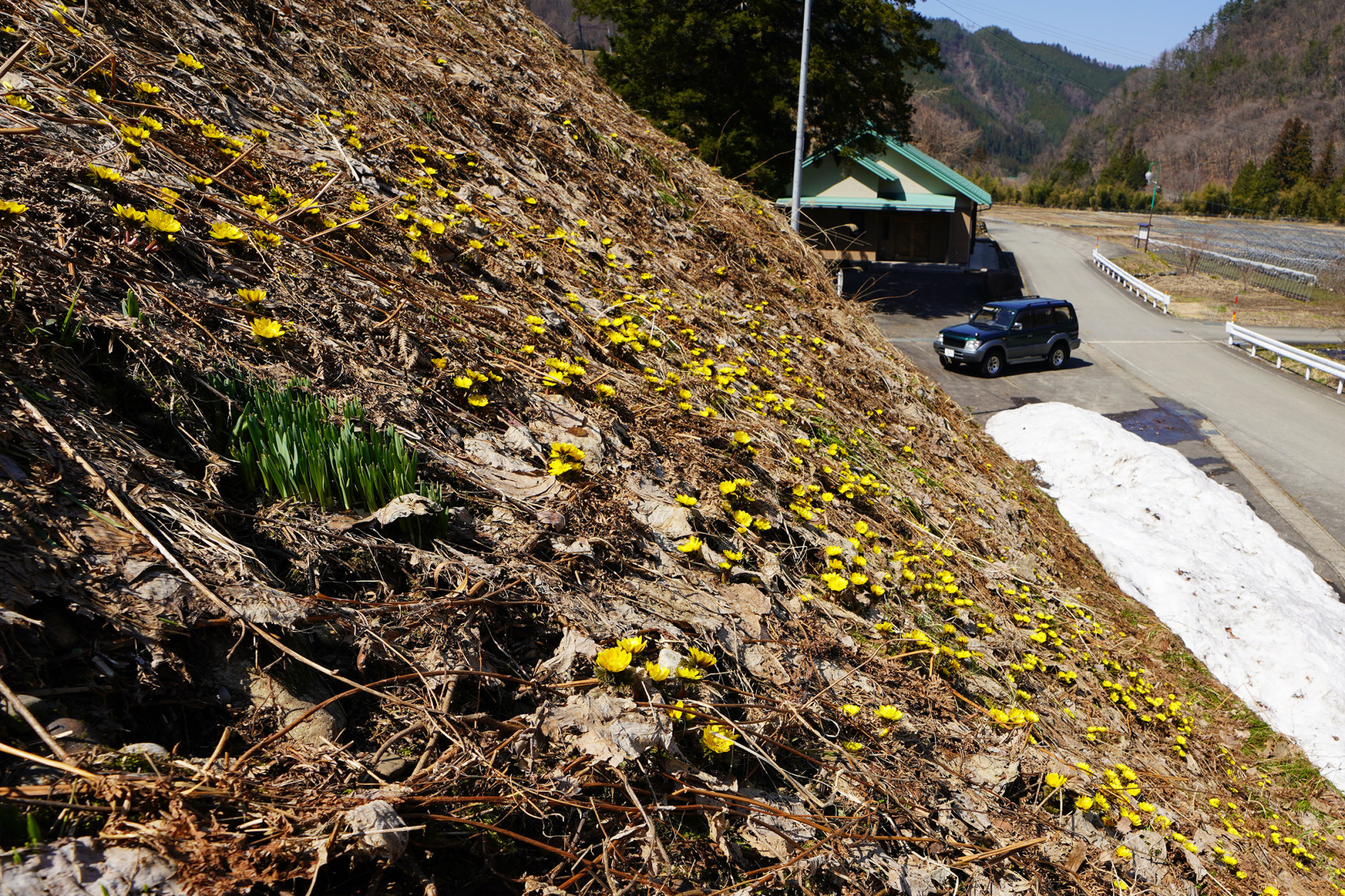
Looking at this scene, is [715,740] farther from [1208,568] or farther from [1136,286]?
[1136,286]

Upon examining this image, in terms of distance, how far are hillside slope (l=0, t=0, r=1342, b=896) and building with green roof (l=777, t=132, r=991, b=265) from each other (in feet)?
87.1

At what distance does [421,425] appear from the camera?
2.99 m

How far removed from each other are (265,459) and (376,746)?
1.01 metres

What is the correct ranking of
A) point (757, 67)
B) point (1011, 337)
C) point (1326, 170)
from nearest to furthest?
1. point (1011, 337)
2. point (757, 67)
3. point (1326, 170)

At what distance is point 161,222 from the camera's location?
2.87 m

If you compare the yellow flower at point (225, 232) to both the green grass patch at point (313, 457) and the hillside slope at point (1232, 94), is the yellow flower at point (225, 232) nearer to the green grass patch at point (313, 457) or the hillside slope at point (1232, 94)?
the green grass patch at point (313, 457)

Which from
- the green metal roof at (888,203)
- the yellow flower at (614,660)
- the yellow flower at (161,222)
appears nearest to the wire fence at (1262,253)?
the green metal roof at (888,203)

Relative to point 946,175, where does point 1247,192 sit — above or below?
above

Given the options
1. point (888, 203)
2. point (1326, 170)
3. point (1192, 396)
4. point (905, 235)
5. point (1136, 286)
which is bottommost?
point (1192, 396)

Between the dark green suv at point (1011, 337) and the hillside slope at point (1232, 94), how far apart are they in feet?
394

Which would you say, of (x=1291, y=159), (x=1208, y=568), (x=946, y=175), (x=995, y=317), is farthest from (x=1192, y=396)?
(x=1291, y=159)

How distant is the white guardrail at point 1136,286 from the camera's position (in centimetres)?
3076

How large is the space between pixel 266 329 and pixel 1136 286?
3928cm

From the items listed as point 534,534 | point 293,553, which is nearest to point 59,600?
point 293,553
